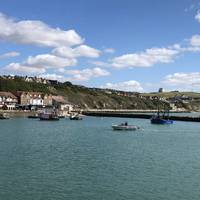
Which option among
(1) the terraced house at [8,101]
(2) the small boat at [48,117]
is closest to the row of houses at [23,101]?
(1) the terraced house at [8,101]

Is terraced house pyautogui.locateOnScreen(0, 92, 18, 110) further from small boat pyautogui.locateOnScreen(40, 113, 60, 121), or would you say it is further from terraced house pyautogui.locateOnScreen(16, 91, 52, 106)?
small boat pyautogui.locateOnScreen(40, 113, 60, 121)

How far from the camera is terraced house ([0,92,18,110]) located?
177m

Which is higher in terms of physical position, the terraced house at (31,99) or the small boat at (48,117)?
the terraced house at (31,99)

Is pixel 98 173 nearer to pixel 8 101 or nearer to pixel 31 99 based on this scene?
pixel 8 101

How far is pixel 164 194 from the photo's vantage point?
3088 cm

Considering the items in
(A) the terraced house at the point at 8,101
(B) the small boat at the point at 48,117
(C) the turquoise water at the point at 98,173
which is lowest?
(C) the turquoise water at the point at 98,173

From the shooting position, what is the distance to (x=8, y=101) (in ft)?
597

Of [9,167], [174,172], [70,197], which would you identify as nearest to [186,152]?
[174,172]

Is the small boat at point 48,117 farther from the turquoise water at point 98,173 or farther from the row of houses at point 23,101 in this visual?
the turquoise water at point 98,173

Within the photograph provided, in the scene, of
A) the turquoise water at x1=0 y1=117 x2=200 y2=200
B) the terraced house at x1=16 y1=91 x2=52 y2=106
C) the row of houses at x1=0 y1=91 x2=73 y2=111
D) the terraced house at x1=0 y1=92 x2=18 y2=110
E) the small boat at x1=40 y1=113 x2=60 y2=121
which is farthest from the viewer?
the terraced house at x1=16 y1=91 x2=52 y2=106

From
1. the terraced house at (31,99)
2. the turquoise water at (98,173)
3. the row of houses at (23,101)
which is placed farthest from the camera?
the terraced house at (31,99)

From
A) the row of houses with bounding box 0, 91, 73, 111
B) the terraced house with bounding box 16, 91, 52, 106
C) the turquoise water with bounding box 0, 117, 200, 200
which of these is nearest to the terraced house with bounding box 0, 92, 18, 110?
the row of houses with bounding box 0, 91, 73, 111

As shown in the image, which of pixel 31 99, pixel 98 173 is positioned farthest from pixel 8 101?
pixel 98 173

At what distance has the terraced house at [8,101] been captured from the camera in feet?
580
